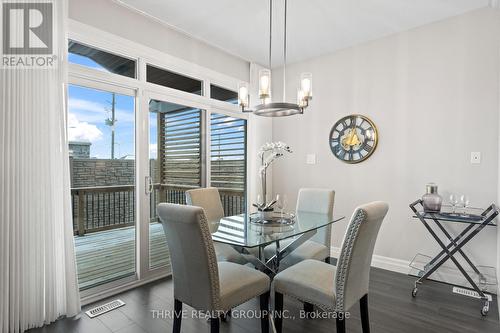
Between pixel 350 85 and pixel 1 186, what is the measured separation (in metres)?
3.82

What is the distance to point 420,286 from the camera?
303cm

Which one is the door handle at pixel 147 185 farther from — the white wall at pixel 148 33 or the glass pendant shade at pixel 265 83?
the glass pendant shade at pixel 265 83

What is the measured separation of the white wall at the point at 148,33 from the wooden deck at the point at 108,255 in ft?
6.67

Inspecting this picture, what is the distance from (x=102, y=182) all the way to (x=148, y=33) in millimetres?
1679

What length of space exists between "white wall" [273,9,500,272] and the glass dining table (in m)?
1.32

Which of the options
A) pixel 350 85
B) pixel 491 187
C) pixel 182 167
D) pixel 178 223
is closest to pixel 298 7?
pixel 350 85

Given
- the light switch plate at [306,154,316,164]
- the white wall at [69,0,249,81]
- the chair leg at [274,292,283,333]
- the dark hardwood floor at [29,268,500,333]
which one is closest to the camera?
the chair leg at [274,292,283,333]

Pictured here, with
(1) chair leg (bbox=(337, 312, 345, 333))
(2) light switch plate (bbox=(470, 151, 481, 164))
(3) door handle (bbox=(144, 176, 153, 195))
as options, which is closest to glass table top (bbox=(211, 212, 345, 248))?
(1) chair leg (bbox=(337, 312, 345, 333))

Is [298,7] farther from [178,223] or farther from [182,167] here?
[178,223]

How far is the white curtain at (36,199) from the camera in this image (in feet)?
6.82

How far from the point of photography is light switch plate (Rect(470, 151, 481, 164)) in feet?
9.68

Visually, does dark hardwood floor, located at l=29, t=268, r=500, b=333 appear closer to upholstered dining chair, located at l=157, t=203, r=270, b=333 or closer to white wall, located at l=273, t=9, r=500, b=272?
upholstered dining chair, located at l=157, t=203, r=270, b=333

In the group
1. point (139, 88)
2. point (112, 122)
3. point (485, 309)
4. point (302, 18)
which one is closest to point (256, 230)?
point (112, 122)

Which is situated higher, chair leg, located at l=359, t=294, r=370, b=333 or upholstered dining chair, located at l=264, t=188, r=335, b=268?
upholstered dining chair, located at l=264, t=188, r=335, b=268
